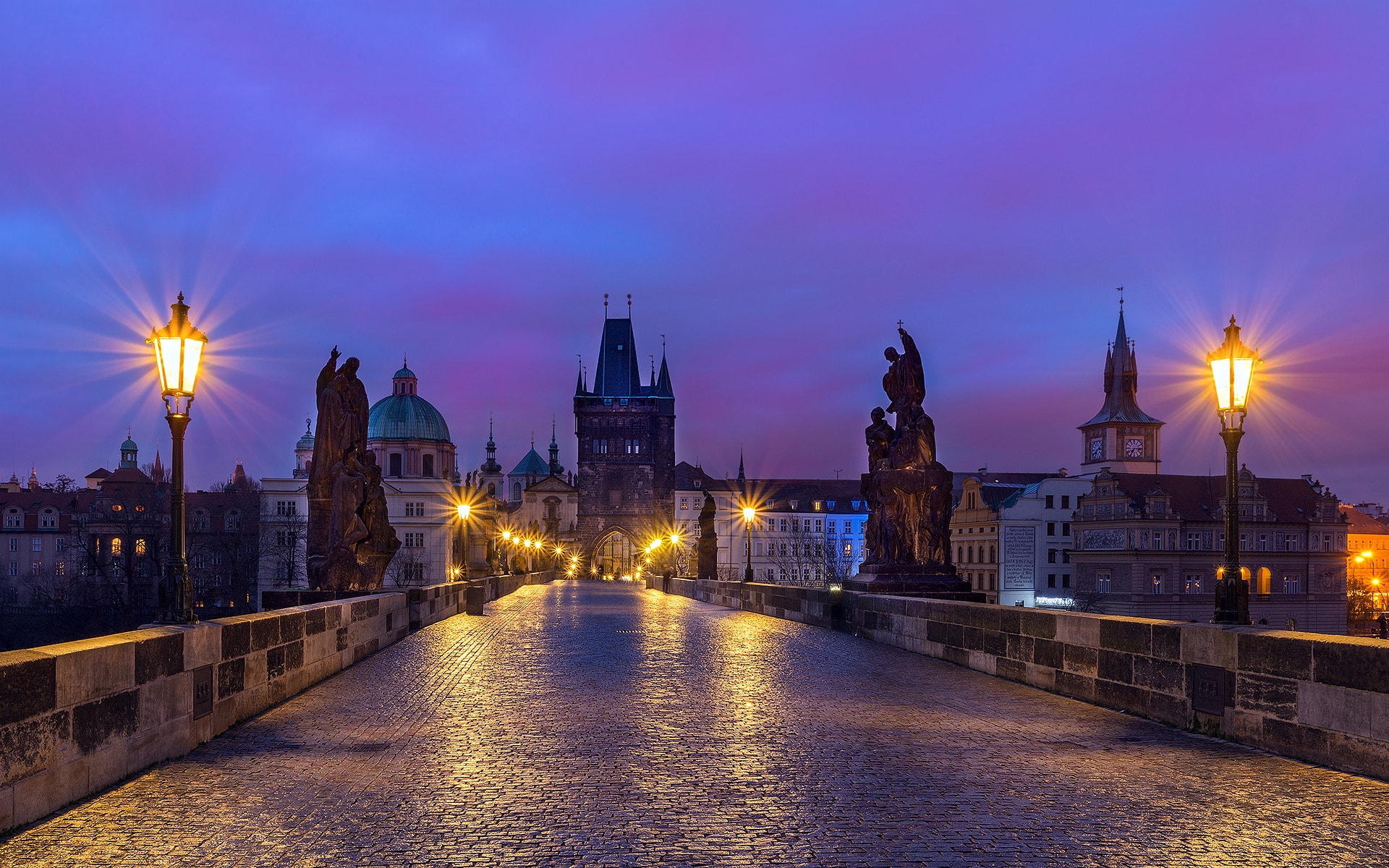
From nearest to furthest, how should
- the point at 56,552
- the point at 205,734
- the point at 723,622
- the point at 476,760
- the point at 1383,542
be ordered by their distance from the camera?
the point at 476,760
the point at 205,734
the point at 723,622
the point at 56,552
the point at 1383,542

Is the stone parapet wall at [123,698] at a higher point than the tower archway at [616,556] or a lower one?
higher

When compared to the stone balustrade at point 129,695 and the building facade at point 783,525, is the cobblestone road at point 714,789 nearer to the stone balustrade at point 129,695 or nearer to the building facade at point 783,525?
the stone balustrade at point 129,695

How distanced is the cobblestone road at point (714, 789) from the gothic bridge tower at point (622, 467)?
12163cm

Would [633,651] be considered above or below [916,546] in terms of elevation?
below

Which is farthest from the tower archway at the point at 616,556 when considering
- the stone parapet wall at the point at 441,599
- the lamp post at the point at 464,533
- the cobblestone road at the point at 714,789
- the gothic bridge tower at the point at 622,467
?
the cobblestone road at the point at 714,789

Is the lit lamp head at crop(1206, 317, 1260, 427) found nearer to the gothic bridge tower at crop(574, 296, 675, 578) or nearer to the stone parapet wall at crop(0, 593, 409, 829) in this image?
the stone parapet wall at crop(0, 593, 409, 829)

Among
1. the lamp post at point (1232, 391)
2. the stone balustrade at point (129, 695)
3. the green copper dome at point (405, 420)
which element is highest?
the green copper dome at point (405, 420)

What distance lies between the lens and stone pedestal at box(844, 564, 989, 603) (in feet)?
61.6

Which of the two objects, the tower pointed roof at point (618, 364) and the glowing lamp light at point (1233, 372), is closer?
the glowing lamp light at point (1233, 372)

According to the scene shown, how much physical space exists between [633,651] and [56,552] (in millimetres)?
108565

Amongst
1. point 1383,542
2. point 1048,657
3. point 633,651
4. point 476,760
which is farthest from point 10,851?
point 1383,542

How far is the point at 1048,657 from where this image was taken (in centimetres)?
1173

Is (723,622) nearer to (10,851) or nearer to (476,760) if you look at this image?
(476,760)

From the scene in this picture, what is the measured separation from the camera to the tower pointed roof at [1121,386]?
143500mm
